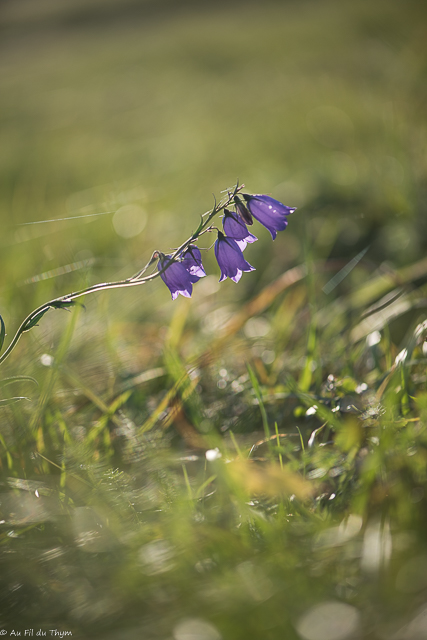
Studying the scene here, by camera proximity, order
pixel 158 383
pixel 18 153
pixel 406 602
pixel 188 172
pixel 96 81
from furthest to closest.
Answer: pixel 96 81, pixel 18 153, pixel 188 172, pixel 158 383, pixel 406 602

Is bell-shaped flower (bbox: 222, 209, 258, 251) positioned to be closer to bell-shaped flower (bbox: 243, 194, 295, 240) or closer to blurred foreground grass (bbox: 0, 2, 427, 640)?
bell-shaped flower (bbox: 243, 194, 295, 240)

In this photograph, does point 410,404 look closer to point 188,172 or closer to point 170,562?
point 170,562

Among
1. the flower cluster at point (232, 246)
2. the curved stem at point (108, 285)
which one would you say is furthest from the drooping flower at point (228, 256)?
the curved stem at point (108, 285)

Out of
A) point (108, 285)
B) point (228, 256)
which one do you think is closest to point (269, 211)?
point (228, 256)

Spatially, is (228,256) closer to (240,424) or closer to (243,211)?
(243,211)

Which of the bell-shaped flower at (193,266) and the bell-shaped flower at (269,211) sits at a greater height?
the bell-shaped flower at (269,211)

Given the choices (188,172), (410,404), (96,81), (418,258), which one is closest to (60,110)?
(96,81)

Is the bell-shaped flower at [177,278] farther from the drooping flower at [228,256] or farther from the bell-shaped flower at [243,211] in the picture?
the bell-shaped flower at [243,211]

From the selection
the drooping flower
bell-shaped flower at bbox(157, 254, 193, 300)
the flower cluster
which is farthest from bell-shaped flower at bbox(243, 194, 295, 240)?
bell-shaped flower at bbox(157, 254, 193, 300)
